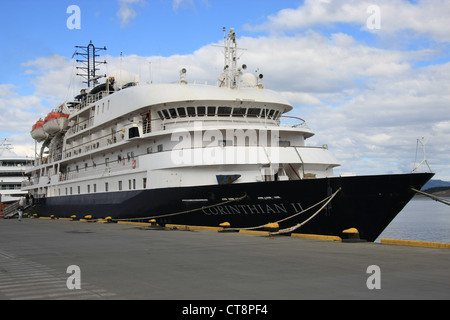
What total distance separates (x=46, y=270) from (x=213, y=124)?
14.4 m

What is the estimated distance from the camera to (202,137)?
72.7 feet

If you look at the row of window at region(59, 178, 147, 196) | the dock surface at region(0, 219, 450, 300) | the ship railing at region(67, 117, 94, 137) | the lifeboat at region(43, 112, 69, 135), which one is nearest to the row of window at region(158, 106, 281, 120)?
the row of window at region(59, 178, 147, 196)

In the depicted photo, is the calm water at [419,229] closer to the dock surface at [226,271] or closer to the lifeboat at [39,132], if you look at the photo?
the dock surface at [226,271]

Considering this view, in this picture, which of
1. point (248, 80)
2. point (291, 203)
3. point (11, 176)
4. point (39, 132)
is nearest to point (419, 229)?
point (248, 80)

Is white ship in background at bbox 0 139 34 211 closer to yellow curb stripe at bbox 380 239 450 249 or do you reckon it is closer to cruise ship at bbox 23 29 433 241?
cruise ship at bbox 23 29 433 241

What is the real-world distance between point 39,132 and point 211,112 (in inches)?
1063

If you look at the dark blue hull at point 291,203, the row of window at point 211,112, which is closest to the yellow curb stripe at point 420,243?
the dark blue hull at point 291,203

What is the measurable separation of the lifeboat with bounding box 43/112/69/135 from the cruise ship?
9144mm

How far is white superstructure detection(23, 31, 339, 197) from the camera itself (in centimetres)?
2081

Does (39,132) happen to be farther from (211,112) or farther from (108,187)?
(211,112)

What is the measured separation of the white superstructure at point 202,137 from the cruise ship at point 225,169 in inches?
1.9

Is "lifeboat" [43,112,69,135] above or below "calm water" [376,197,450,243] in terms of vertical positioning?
above

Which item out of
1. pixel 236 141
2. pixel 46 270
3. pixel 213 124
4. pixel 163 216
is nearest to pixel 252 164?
pixel 236 141

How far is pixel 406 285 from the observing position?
748cm
